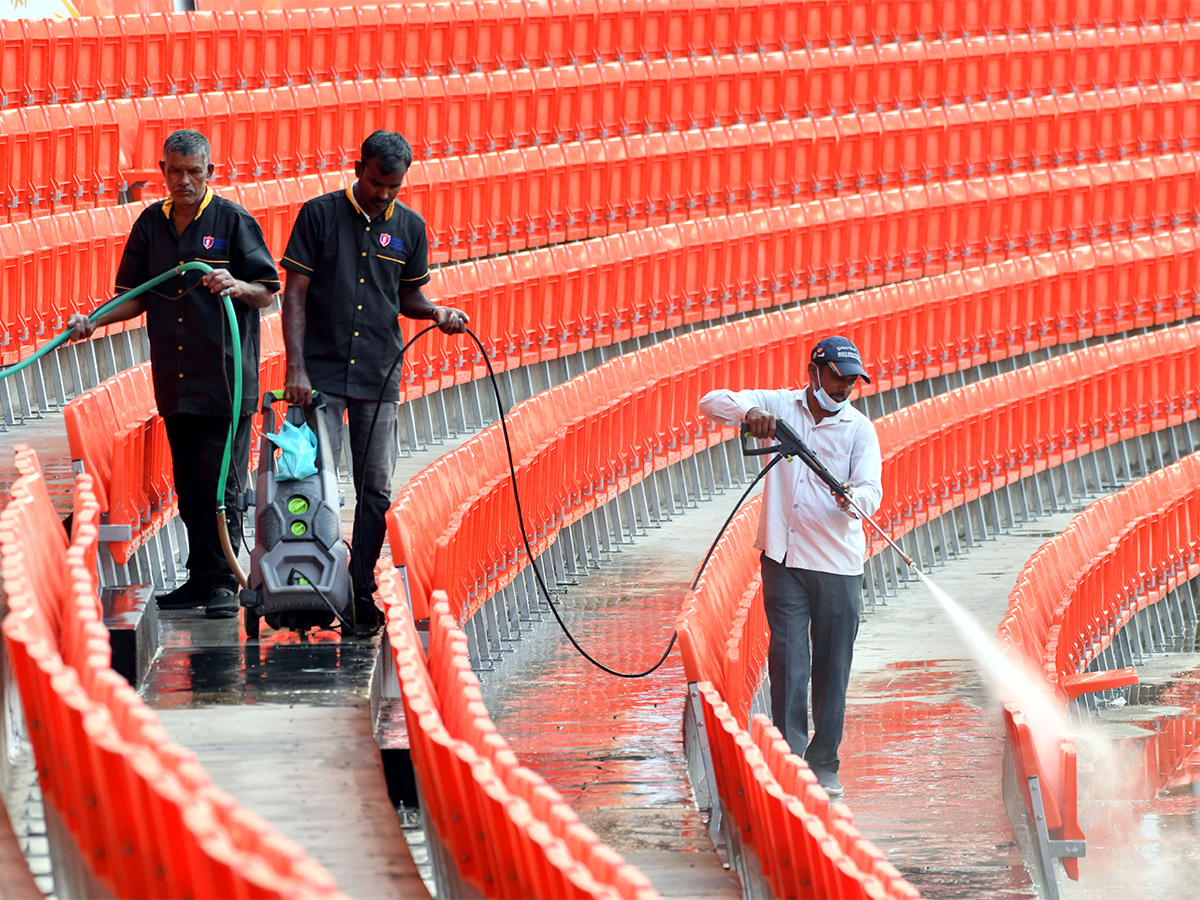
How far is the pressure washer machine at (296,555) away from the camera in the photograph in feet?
12.5

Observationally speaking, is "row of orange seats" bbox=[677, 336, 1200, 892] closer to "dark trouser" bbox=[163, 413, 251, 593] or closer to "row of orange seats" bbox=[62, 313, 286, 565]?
"dark trouser" bbox=[163, 413, 251, 593]

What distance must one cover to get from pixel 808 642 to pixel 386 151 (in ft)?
5.24

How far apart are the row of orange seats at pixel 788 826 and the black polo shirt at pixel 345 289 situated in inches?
42.8

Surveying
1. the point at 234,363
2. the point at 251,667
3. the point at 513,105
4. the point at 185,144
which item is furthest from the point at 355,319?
the point at 513,105

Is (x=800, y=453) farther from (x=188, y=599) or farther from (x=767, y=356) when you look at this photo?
(x=767, y=356)

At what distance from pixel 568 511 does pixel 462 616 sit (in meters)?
1.59

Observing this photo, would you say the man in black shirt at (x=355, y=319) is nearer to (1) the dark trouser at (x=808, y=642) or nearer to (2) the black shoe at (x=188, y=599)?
(2) the black shoe at (x=188, y=599)

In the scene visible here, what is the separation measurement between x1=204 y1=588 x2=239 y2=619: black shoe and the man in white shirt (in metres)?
1.22

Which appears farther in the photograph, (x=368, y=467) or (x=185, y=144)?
(x=368, y=467)

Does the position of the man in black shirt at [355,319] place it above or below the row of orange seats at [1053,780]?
above

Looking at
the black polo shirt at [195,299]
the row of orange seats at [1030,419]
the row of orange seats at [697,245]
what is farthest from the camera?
the row of orange seats at [1030,419]

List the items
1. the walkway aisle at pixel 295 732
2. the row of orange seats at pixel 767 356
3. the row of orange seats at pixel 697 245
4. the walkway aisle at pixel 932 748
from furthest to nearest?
the row of orange seats at pixel 697 245 < the row of orange seats at pixel 767 356 < the walkway aisle at pixel 932 748 < the walkway aisle at pixel 295 732

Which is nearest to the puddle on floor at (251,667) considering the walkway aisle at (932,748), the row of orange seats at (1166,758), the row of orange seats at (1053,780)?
the walkway aisle at (932,748)

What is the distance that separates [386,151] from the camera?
13.0 feet
